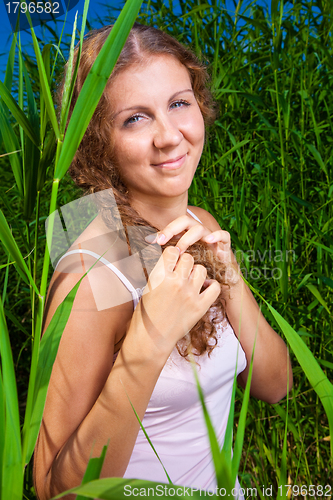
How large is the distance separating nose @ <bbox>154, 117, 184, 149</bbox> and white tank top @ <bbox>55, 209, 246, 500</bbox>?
0.85 feet

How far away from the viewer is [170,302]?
599 mm

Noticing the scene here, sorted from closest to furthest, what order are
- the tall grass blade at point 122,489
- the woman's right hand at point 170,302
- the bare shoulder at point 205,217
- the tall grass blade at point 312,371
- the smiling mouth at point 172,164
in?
the tall grass blade at point 122,489, the tall grass blade at point 312,371, the woman's right hand at point 170,302, the smiling mouth at point 172,164, the bare shoulder at point 205,217

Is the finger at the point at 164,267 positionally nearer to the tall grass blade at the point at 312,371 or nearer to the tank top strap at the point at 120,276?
the tank top strap at the point at 120,276

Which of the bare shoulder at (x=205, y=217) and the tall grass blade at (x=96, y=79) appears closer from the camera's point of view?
the tall grass blade at (x=96, y=79)

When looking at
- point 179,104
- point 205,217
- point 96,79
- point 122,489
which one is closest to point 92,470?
point 122,489

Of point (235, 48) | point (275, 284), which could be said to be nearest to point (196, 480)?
point (275, 284)

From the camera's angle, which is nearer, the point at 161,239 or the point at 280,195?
the point at 161,239

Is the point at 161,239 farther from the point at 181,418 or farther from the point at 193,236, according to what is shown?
the point at 181,418

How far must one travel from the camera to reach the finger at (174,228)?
637mm

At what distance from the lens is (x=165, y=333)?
0.60 meters

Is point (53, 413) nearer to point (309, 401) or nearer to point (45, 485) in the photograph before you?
point (45, 485)

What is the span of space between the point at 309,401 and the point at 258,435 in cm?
21

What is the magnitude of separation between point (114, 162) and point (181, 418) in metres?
0.56

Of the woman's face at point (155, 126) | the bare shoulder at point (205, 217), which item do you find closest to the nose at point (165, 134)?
the woman's face at point (155, 126)
